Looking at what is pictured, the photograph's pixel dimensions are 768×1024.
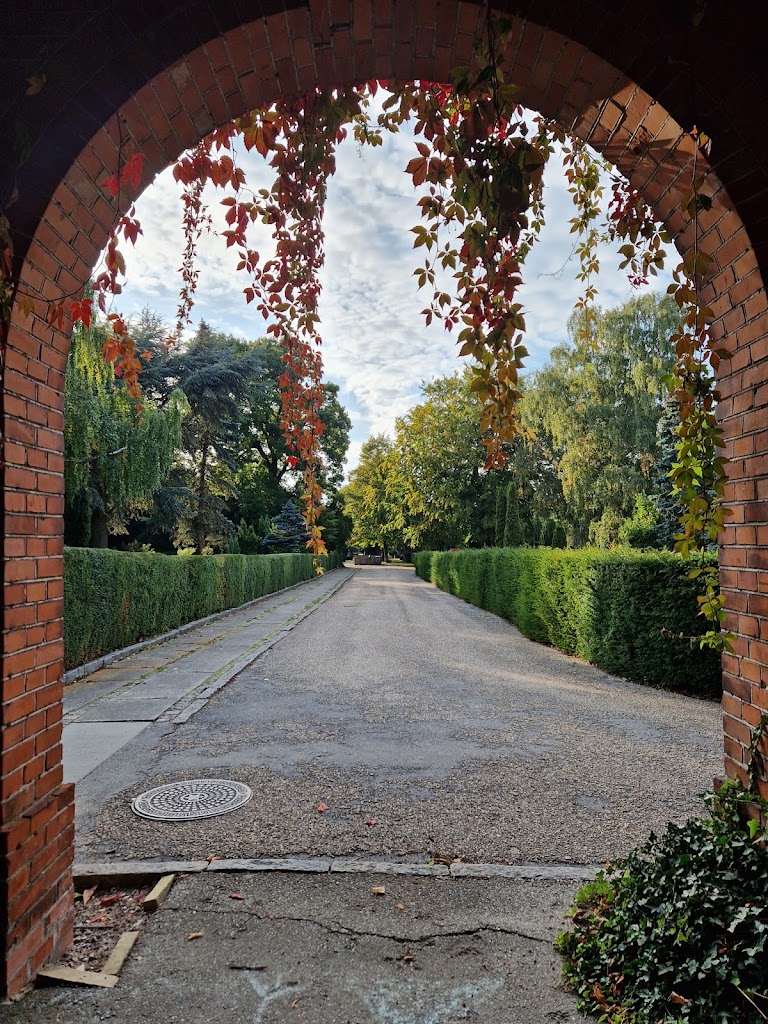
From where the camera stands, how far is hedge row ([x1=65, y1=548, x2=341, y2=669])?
9305 millimetres

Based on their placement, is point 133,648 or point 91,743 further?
point 133,648

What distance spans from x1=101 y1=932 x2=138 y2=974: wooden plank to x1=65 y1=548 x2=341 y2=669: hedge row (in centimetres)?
661

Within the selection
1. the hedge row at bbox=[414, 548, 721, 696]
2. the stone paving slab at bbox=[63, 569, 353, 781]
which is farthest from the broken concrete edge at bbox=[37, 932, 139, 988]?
the hedge row at bbox=[414, 548, 721, 696]

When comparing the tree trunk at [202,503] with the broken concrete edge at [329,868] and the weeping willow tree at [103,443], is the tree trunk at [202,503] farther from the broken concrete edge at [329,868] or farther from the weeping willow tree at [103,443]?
the broken concrete edge at [329,868]

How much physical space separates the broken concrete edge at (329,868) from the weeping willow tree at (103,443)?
10.1m

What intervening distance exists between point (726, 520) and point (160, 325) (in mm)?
29373

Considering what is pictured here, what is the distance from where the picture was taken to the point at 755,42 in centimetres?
233

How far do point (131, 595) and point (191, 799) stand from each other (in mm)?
7407

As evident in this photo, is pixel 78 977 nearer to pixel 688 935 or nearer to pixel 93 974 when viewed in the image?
pixel 93 974

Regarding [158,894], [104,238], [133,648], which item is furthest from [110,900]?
[133,648]

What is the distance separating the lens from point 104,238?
2.75m

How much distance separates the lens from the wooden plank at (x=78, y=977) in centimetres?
263

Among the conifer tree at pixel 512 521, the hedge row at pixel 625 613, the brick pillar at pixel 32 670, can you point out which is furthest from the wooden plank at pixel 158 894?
the conifer tree at pixel 512 521

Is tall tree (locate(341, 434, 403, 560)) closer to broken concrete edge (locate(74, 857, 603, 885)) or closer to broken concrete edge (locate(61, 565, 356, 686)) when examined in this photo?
broken concrete edge (locate(61, 565, 356, 686))
